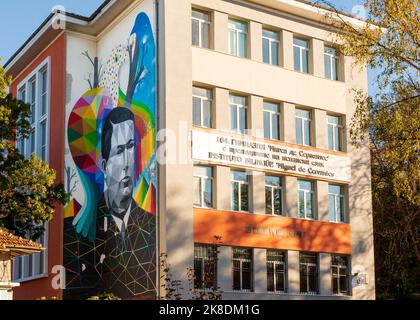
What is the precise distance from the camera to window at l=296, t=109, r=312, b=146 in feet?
108

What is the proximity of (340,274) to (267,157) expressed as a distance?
6060mm

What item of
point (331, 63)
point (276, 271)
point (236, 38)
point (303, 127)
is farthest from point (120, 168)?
point (331, 63)

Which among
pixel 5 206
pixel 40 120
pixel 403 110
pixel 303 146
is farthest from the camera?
pixel 40 120

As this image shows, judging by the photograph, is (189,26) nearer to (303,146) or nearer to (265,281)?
(303,146)

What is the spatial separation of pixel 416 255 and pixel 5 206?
20263 millimetres

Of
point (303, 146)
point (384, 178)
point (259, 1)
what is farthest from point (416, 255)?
point (259, 1)

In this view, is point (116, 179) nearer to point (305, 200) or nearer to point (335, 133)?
point (305, 200)

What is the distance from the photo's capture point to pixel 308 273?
32.2 m

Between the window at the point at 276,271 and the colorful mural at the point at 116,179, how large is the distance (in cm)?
503

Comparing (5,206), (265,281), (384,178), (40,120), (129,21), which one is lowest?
(265,281)

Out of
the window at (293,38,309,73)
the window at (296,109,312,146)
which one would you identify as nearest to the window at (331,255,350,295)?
the window at (296,109,312,146)

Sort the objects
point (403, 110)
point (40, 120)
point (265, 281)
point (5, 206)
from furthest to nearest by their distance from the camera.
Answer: point (40, 120)
point (265, 281)
point (5, 206)
point (403, 110)

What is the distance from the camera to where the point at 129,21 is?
104ft

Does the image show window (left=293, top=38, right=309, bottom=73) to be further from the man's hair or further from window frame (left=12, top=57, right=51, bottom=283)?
window frame (left=12, top=57, right=51, bottom=283)
